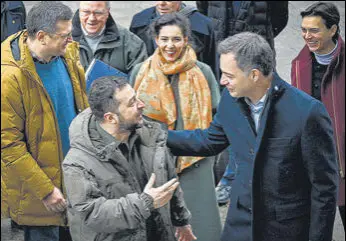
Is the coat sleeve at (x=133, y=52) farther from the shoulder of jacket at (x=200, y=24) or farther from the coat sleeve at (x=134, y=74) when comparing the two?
the shoulder of jacket at (x=200, y=24)

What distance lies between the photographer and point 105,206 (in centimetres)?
380

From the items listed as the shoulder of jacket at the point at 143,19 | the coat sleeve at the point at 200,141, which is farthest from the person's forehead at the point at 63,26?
the shoulder of jacket at the point at 143,19

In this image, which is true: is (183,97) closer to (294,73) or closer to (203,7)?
(294,73)

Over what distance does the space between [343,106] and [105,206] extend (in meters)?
2.14

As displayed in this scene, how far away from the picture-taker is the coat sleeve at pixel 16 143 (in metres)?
4.61

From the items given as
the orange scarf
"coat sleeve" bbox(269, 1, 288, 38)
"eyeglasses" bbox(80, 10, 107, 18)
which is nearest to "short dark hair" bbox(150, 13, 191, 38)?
the orange scarf

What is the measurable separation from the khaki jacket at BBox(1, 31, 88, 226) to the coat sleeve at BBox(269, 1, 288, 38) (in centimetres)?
289

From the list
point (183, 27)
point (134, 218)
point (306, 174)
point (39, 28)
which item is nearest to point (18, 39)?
point (39, 28)

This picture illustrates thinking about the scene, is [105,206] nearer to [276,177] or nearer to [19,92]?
[276,177]

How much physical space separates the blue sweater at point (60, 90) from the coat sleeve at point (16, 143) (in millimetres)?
279

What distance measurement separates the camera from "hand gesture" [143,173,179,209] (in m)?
3.88

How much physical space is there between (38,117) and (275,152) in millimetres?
1567

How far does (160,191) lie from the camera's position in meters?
3.90

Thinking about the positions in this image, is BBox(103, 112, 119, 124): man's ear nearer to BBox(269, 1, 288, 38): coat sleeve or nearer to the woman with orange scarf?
the woman with orange scarf
